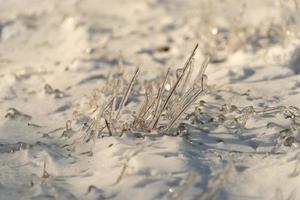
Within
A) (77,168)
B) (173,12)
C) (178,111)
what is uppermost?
(173,12)

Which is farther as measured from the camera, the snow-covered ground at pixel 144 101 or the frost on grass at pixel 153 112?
the frost on grass at pixel 153 112

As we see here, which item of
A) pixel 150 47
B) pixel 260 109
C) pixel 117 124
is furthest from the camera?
pixel 150 47

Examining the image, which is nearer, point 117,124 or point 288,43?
point 117,124

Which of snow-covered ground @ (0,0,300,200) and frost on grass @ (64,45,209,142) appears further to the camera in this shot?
frost on grass @ (64,45,209,142)

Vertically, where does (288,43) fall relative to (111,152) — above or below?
above

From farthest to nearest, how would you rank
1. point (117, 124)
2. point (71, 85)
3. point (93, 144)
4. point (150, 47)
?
point (150, 47), point (71, 85), point (117, 124), point (93, 144)

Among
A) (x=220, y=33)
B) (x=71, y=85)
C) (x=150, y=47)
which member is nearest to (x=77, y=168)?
(x=71, y=85)

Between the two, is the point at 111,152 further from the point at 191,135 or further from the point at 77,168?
the point at 191,135

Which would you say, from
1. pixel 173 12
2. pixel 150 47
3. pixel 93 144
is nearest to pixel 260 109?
pixel 93 144
